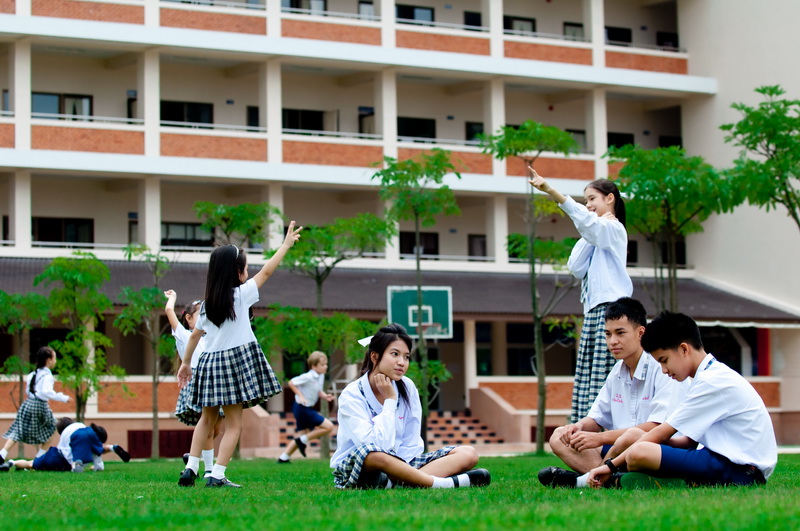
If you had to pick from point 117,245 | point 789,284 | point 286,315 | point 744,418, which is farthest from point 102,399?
point 744,418

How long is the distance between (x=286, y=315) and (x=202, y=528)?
2085cm

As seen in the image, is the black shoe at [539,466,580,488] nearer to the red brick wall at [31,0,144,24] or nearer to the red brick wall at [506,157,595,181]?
the red brick wall at [31,0,144,24]

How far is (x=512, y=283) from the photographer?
37438 millimetres

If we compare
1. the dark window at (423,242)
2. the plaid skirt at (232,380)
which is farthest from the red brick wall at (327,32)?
the plaid skirt at (232,380)

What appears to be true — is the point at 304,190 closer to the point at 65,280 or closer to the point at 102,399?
the point at 102,399

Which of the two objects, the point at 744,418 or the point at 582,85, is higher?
the point at 582,85

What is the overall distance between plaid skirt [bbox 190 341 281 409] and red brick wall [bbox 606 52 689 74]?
31454 millimetres

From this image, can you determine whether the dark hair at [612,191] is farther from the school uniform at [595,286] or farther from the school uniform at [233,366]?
the school uniform at [233,366]

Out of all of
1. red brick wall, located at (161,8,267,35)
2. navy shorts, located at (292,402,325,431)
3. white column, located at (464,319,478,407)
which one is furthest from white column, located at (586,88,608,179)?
navy shorts, located at (292,402,325,431)

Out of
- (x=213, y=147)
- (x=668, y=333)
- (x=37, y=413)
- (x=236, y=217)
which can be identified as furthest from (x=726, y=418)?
(x=213, y=147)

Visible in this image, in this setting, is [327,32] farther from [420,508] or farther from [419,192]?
[420,508]

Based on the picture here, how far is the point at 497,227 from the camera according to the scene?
38594 mm

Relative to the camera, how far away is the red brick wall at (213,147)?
3406cm

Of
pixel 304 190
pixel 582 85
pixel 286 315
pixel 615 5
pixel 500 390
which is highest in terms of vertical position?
pixel 615 5
